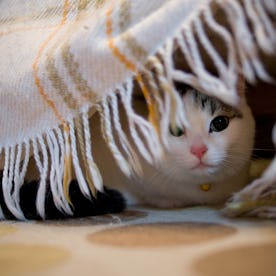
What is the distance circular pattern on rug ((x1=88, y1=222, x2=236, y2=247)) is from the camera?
25.7 inches

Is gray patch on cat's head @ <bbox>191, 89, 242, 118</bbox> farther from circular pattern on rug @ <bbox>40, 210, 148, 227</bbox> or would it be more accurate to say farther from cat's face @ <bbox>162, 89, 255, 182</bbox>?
circular pattern on rug @ <bbox>40, 210, 148, 227</bbox>

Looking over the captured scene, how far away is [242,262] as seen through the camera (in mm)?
547

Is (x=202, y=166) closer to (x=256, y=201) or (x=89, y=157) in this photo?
(x=256, y=201)

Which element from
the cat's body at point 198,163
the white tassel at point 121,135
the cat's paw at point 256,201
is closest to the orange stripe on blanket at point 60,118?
the white tassel at point 121,135

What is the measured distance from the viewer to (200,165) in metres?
0.96

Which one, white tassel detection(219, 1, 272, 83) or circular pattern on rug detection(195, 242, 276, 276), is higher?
white tassel detection(219, 1, 272, 83)

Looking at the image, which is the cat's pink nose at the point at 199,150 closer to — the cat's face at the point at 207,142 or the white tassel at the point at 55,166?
the cat's face at the point at 207,142

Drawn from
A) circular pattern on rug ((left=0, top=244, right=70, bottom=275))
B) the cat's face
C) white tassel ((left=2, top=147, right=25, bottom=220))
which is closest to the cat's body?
the cat's face

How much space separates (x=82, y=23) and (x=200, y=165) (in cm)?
42

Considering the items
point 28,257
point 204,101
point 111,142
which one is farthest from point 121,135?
point 204,101

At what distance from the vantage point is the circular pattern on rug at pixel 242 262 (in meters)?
0.51

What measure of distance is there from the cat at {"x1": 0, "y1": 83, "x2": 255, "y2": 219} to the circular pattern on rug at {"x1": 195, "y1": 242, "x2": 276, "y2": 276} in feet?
1.04

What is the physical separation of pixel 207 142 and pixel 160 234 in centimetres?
32

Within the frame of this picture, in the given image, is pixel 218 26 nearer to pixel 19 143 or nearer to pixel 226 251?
pixel 226 251
